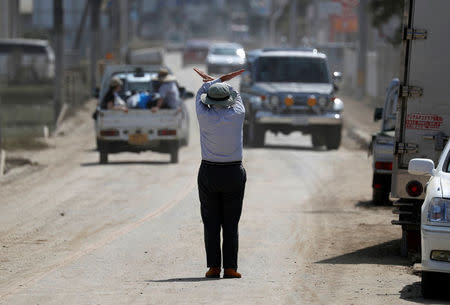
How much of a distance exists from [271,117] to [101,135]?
520cm

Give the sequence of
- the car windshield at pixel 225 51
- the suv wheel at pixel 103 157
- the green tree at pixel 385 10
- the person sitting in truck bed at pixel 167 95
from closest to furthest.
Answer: the person sitting in truck bed at pixel 167 95 < the suv wheel at pixel 103 157 < the green tree at pixel 385 10 < the car windshield at pixel 225 51

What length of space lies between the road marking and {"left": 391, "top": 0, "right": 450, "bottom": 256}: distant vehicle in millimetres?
3507

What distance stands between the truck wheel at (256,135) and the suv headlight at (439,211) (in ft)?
61.3

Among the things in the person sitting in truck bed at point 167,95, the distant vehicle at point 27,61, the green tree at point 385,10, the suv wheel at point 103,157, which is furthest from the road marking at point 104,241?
the distant vehicle at point 27,61

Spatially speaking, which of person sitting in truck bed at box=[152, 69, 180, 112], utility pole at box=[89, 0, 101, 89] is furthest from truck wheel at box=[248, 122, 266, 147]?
utility pole at box=[89, 0, 101, 89]

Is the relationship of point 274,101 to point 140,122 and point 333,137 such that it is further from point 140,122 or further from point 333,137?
point 140,122

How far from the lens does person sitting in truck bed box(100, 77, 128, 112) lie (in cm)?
2503

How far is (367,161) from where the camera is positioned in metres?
26.6

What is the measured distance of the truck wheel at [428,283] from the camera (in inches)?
410

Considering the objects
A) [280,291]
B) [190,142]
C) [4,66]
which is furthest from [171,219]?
[4,66]

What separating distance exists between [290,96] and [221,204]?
17178 millimetres

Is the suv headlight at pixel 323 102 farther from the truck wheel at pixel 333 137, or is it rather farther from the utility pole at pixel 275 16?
the utility pole at pixel 275 16

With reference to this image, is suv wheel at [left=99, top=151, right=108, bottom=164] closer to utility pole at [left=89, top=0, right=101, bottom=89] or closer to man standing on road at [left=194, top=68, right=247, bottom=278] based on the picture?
man standing on road at [left=194, top=68, right=247, bottom=278]

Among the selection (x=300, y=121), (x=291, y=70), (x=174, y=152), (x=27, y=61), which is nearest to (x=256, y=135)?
(x=300, y=121)
